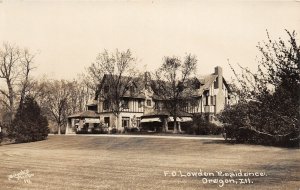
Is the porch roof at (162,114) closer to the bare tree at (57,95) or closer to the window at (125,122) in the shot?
the window at (125,122)

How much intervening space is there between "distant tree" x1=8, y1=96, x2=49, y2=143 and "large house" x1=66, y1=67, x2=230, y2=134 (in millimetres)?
12775

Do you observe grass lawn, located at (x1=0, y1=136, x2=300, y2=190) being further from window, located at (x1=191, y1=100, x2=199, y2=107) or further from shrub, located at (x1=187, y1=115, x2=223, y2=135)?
window, located at (x1=191, y1=100, x2=199, y2=107)

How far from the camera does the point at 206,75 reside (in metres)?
49.0

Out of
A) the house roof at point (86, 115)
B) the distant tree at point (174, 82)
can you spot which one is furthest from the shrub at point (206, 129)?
the house roof at point (86, 115)

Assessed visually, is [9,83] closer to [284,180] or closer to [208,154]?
[208,154]

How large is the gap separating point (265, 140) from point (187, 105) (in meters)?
21.6

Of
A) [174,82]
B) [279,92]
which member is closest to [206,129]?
[174,82]

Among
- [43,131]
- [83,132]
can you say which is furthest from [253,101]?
[83,132]

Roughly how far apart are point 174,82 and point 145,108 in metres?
8.57

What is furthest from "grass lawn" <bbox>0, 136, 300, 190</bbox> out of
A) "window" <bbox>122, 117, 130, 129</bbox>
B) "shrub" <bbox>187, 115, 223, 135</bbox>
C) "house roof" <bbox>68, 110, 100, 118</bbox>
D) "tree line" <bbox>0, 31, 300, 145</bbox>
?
"house roof" <bbox>68, 110, 100, 118</bbox>

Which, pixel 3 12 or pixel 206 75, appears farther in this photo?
pixel 206 75

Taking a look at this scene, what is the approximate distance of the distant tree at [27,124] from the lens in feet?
103

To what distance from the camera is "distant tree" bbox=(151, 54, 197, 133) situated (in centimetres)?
4078

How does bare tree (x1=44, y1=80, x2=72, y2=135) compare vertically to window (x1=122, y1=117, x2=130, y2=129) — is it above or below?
above
